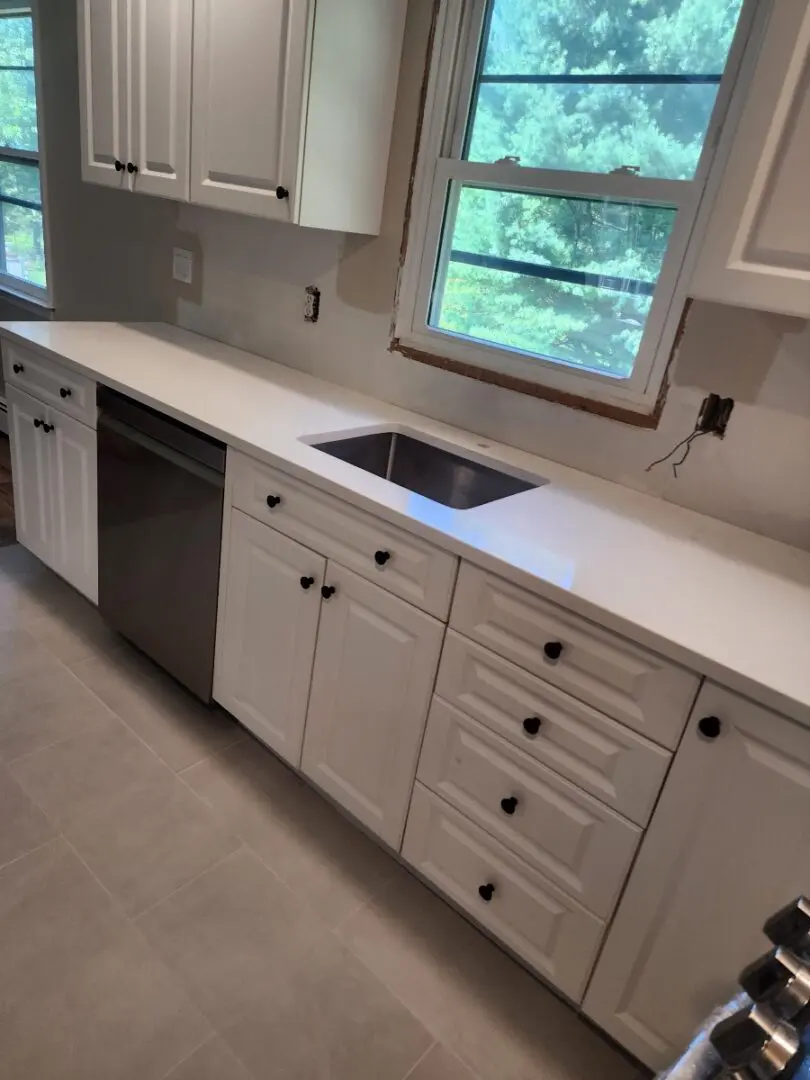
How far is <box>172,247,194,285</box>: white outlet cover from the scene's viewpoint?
8.64 ft

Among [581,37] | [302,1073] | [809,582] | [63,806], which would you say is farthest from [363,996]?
[581,37]

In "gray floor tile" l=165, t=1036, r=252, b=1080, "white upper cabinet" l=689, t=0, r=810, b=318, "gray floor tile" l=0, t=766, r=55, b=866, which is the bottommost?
"gray floor tile" l=0, t=766, r=55, b=866

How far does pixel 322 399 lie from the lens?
2.07 metres

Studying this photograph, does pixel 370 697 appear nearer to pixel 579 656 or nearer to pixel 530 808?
pixel 530 808

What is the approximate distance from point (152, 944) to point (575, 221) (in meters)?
1.87

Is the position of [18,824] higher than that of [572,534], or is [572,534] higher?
[572,534]

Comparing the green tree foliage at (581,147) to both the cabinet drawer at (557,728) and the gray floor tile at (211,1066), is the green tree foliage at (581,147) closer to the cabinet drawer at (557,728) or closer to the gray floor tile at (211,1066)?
the cabinet drawer at (557,728)

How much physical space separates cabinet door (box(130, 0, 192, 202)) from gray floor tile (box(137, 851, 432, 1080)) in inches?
73.9

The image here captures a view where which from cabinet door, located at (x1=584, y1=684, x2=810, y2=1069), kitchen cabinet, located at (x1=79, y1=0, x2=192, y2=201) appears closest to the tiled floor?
cabinet door, located at (x1=584, y1=684, x2=810, y2=1069)

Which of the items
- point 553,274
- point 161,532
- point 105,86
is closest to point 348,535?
point 161,532

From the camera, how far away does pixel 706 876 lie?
3.72 feet

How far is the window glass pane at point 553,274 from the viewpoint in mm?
1636

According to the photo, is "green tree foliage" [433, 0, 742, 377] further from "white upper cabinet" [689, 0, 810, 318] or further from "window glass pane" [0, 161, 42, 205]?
"window glass pane" [0, 161, 42, 205]

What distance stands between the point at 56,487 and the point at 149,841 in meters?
1.24
